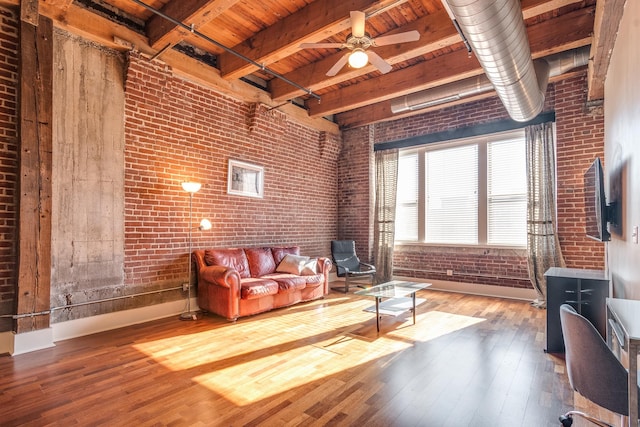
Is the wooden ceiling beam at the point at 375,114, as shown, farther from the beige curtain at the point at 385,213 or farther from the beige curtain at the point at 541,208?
the beige curtain at the point at 541,208

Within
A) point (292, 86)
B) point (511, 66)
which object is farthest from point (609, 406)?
point (292, 86)

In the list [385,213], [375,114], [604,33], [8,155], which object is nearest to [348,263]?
[385,213]

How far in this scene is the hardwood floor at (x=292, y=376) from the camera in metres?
2.12

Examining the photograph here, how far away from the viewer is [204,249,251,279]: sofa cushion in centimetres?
460

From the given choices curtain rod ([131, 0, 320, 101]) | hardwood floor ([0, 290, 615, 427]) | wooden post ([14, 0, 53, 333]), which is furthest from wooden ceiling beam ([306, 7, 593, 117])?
wooden post ([14, 0, 53, 333])

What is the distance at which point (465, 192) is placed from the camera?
606 cm

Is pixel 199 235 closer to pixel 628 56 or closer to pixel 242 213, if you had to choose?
pixel 242 213

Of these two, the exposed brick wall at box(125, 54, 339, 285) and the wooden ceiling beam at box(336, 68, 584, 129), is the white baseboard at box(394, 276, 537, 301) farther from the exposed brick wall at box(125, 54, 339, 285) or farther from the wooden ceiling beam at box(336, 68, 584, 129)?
the wooden ceiling beam at box(336, 68, 584, 129)

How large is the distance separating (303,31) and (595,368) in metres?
3.91

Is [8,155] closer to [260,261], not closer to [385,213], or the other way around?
[260,261]

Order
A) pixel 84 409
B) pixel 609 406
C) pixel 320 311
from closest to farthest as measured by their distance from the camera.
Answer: pixel 609 406
pixel 84 409
pixel 320 311

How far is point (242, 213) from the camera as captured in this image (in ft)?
17.7

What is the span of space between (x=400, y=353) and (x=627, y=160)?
2.39m

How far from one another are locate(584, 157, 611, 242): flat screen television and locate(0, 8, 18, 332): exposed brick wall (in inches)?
210
